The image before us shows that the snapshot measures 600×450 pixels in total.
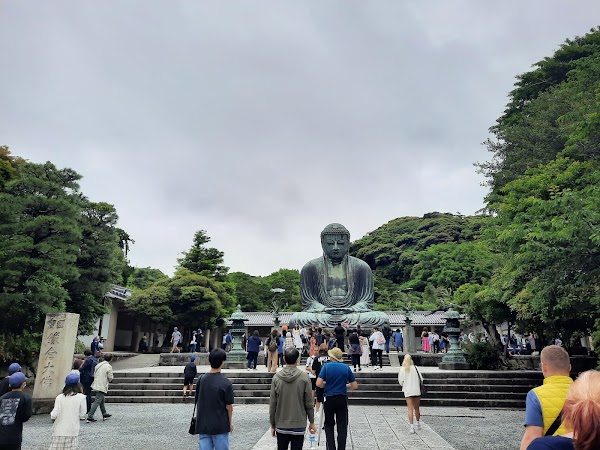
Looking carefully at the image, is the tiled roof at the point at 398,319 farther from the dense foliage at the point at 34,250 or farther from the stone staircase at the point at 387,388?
the stone staircase at the point at 387,388

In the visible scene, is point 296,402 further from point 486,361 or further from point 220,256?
point 220,256

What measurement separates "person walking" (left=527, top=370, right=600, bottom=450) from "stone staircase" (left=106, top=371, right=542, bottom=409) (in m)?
10.1

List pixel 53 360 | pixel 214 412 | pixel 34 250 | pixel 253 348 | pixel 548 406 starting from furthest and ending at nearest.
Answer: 1. pixel 34 250
2. pixel 253 348
3. pixel 53 360
4. pixel 214 412
5. pixel 548 406

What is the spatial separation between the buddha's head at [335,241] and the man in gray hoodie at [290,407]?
17.9 meters

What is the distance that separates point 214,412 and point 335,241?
61.4 feet

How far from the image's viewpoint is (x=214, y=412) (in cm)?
414

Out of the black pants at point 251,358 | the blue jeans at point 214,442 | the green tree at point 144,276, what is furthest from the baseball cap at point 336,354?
the green tree at point 144,276

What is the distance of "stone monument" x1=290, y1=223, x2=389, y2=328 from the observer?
2109 centimetres

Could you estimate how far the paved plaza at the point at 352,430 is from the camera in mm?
6758

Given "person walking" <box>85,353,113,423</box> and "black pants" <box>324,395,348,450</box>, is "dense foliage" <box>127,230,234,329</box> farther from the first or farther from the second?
"black pants" <box>324,395,348,450</box>

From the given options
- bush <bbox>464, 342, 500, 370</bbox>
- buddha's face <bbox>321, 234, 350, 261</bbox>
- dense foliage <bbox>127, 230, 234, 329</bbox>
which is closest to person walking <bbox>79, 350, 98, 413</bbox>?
bush <bbox>464, 342, 500, 370</bbox>

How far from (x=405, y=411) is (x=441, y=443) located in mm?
3553

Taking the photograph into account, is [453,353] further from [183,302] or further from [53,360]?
[183,302]

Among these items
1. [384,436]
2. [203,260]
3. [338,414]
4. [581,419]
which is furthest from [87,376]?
[203,260]
